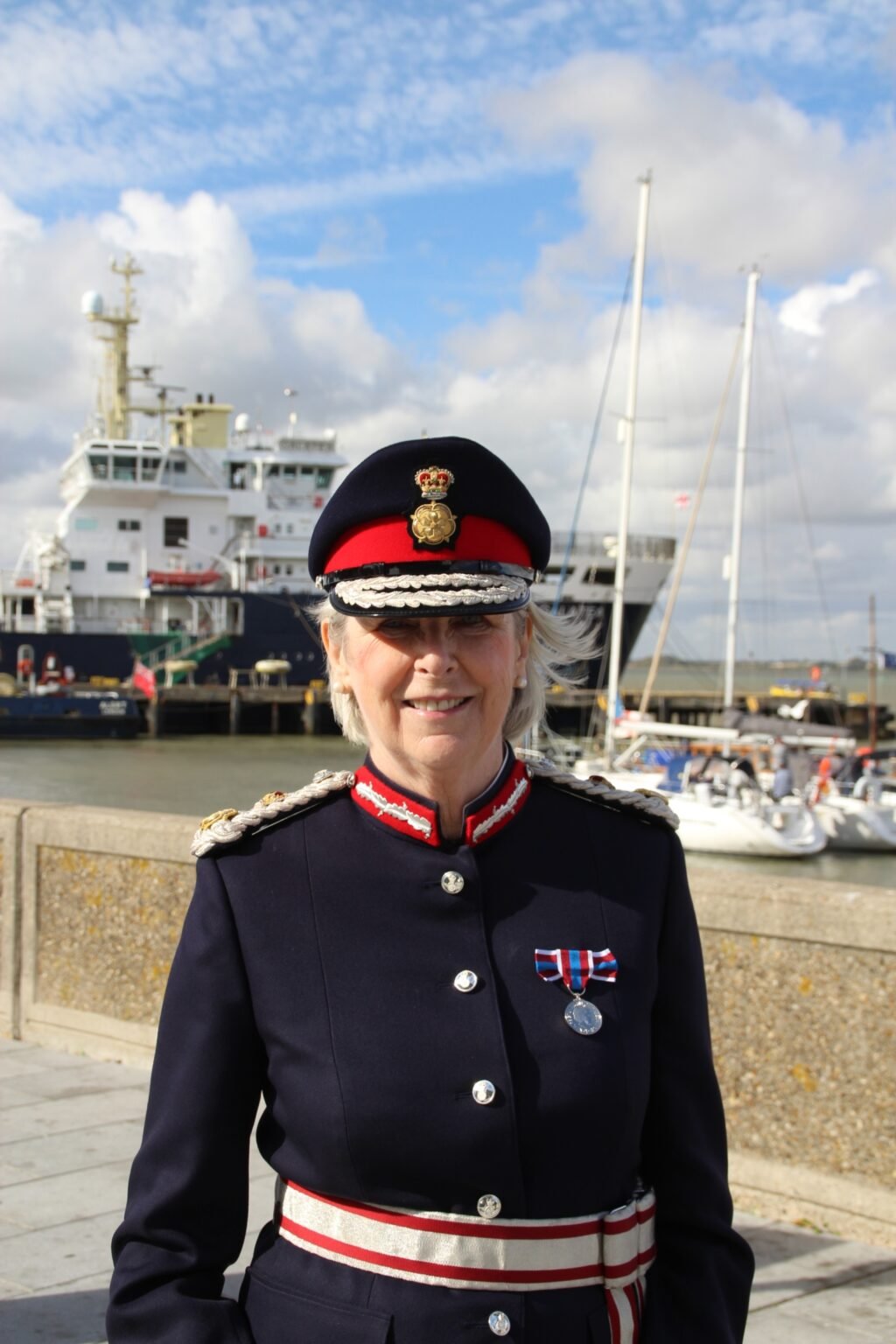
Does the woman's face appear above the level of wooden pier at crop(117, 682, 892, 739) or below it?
above

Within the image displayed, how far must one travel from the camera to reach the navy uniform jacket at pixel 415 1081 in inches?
66.7

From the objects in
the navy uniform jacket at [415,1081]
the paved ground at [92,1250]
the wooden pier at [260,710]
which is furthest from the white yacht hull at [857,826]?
the navy uniform jacket at [415,1081]

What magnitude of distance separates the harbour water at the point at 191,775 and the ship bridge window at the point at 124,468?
1042 centimetres

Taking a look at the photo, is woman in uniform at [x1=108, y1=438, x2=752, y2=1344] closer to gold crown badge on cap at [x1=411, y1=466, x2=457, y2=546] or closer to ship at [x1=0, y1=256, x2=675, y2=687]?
gold crown badge on cap at [x1=411, y1=466, x2=457, y2=546]

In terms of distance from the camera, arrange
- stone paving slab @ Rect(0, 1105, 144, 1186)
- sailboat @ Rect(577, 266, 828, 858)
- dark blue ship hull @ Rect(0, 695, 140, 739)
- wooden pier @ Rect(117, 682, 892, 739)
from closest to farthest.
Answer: stone paving slab @ Rect(0, 1105, 144, 1186), sailboat @ Rect(577, 266, 828, 858), dark blue ship hull @ Rect(0, 695, 140, 739), wooden pier @ Rect(117, 682, 892, 739)

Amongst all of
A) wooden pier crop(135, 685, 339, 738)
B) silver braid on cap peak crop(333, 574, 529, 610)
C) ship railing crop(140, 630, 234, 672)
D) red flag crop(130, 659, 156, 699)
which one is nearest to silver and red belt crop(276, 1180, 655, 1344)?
silver braid on cap peak crop(333, 574, 529, 610)

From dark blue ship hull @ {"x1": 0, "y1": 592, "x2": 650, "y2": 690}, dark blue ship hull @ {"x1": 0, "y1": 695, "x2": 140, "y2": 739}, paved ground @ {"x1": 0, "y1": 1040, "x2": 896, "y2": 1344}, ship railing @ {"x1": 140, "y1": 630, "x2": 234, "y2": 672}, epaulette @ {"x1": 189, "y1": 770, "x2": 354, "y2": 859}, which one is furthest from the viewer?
ship railing @ {"x1": 140, "y1": 630, "x2": 234, "y2": 672}

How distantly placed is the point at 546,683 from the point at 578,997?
506mm

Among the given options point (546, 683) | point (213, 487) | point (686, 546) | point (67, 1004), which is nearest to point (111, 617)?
point (213, 487)

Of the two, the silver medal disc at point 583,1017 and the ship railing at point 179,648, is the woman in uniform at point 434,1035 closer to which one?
the silver medal disc at point 583,1017

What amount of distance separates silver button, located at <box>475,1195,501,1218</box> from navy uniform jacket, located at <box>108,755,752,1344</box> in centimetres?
1

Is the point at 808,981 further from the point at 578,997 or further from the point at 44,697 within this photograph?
the point at 44,697

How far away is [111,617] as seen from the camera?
1939 inches

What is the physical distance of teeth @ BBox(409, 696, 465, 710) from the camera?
1786mm
